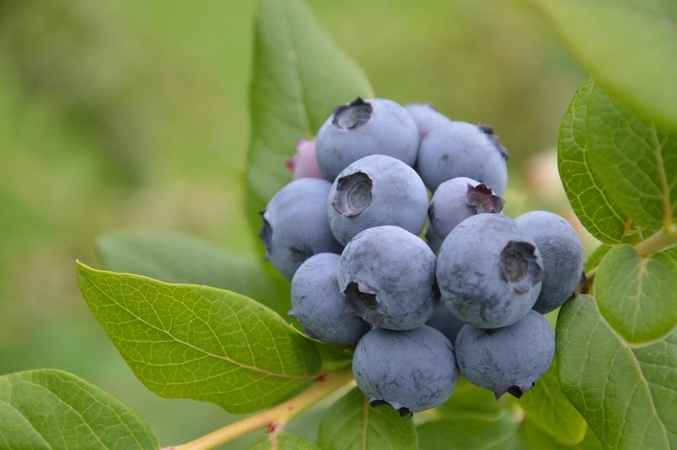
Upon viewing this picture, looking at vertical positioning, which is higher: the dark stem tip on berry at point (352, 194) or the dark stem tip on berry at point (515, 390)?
the dark stem tip on berry at point (352, 194)

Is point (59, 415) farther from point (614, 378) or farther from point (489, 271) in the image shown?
point (614, 378)

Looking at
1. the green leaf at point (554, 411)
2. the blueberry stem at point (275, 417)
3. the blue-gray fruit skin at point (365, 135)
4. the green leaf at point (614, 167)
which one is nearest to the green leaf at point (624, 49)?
the green leaf at point (614, 167)

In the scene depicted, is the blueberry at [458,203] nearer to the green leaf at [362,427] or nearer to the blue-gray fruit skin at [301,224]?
the blue-gray fruit skin at [301,224]

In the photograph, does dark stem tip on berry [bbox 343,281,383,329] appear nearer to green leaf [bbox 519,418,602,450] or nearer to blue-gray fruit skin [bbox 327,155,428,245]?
blue-gray fruit skin [bbox 327,155,428,245]

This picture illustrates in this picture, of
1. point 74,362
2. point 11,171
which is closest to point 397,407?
point 74,362

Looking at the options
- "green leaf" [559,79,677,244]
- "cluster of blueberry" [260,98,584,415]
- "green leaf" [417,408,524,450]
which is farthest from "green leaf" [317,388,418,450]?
"green leaf" [559,79,677,244]

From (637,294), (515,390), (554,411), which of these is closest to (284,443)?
(515,390)

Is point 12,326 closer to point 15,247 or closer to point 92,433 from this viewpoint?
point 15,247
